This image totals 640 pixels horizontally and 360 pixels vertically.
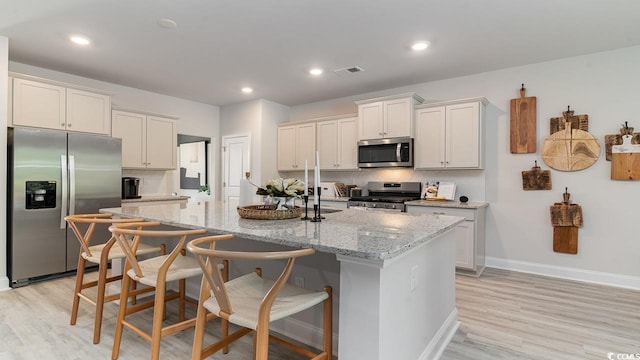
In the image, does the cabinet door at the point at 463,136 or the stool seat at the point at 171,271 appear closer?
the stool seat at the point at 171,271

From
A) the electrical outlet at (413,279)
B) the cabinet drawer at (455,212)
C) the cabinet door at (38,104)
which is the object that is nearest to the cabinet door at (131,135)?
the cabinet door at (38,104)

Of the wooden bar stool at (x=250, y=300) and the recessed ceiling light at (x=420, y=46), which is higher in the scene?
the recessed ceiling light at (x=420, y=46)

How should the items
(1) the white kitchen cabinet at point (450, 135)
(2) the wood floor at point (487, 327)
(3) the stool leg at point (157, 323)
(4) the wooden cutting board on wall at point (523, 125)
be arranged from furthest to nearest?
(1) the white kitchen cabinet at point (450, 135), (4) the wooden cutting board on wall at point (523, 125), (2) the wood floor at point (487, 327), (3) the stool leg at point (157, 323)

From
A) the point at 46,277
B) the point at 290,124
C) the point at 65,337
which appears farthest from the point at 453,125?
the point at 46,277

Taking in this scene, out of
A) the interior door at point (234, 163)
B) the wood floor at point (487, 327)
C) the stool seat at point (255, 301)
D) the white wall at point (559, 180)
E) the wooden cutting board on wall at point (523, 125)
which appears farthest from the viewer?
the interior door at point (234, 163)

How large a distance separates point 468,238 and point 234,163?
4.11 metres

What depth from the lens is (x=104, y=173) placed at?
4051 millimetres

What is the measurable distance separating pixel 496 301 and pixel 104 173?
4.54 metres

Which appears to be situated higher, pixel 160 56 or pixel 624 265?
pixel 160 56

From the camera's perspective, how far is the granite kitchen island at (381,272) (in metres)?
1.49

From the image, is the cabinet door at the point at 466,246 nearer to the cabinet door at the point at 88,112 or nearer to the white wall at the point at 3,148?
the cabinet door at the point at 88,112

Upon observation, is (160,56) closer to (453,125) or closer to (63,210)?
(63,210)

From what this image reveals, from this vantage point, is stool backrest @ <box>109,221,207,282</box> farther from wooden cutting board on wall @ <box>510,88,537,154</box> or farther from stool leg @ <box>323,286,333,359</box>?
wooden cutting board on wall @ <box>510,88,537,154</box>

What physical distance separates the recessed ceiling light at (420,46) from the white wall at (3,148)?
13.4ft
